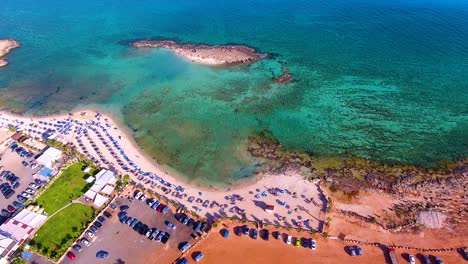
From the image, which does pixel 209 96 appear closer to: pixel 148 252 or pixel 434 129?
pixel 148 252

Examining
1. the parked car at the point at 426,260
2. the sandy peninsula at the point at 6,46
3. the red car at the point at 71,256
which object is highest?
the sandy peninsula at the point at 6,46

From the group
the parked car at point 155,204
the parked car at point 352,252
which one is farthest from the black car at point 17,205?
the parked car at point 352,252

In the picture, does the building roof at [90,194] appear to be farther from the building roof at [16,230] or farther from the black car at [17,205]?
the black car at [17,205]

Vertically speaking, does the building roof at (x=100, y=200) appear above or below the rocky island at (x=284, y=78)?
below

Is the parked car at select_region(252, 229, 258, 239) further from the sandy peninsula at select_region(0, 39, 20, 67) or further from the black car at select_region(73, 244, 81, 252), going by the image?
the sandy peninsula at select_region(0, 39, 20, 67)

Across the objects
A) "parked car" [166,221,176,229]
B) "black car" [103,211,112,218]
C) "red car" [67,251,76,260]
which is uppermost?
"parked car" [166,221,176,229]

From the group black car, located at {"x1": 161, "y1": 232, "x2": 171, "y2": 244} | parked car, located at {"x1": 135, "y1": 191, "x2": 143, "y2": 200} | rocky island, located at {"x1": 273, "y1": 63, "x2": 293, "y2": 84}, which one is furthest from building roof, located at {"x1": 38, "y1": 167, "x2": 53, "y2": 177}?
rocky island, located at {"x1": 273, "y1": 63, "x2": 293, "y2": 84}

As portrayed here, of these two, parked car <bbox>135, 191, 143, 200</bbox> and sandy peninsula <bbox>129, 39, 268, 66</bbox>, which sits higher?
sandy peninsula <bbox>129, 39, 268, 66</bbox>
